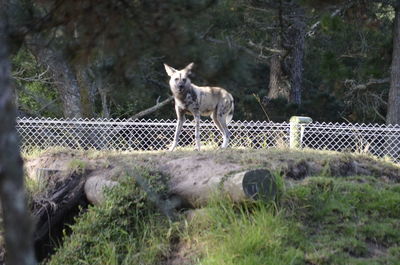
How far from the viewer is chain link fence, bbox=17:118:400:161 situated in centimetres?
1094

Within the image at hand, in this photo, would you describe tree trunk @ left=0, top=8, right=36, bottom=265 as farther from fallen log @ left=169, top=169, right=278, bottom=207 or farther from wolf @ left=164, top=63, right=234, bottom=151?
wolf @ left=164, top=63, right=234, bottom=151

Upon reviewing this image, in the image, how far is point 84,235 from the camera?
7355 mm

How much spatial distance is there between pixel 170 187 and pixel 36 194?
1679mm

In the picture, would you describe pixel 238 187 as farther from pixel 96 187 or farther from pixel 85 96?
pixel 85 96

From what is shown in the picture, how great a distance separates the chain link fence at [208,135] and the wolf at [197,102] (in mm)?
581

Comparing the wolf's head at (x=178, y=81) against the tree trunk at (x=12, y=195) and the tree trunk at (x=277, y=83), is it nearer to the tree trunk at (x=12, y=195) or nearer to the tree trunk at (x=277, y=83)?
the tree trunk at (x=12, y=195)

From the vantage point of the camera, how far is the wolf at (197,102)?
9.54 meters

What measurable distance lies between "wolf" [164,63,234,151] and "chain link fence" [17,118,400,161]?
0.58m

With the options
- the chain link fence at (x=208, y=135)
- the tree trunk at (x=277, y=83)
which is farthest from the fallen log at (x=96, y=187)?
the tree trunk at (x=277, y=83)

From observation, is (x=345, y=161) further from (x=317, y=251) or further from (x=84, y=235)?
(x=84, y=235)

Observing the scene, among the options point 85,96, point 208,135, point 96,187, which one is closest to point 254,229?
point 96,187

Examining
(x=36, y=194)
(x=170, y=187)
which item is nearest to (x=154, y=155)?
(x=170, y=187)

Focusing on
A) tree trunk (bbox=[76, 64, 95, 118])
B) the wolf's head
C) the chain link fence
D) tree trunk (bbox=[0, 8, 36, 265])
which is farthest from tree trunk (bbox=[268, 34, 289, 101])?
tree trunk (bbox=[0, 8, 36, 265])

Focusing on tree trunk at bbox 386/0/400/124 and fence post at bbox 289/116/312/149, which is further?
tree trunk at bbox 386/0/400/124
